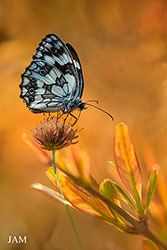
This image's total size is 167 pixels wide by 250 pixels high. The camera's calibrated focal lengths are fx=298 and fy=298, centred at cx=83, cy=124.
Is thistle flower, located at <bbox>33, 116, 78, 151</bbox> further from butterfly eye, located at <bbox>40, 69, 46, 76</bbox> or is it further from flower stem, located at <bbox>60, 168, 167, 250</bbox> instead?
butterfly eye, located at <bbox>40, 69, 46, 76</bbox>

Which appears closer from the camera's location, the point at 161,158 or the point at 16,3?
the point at 161,158

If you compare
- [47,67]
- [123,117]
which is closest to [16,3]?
[47,67]

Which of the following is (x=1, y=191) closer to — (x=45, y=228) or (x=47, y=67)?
(x=45, y=228)

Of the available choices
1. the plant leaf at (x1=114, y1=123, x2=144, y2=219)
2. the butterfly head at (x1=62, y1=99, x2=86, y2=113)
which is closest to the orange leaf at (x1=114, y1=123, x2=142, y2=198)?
the plant leaf at (x1=114, y1=123, x2=144, y2=219)

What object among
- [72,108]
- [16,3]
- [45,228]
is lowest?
[45,228]

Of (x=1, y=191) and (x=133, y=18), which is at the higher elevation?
(x=133, y=18)

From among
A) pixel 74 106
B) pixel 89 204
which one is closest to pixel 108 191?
pixel 89 204
